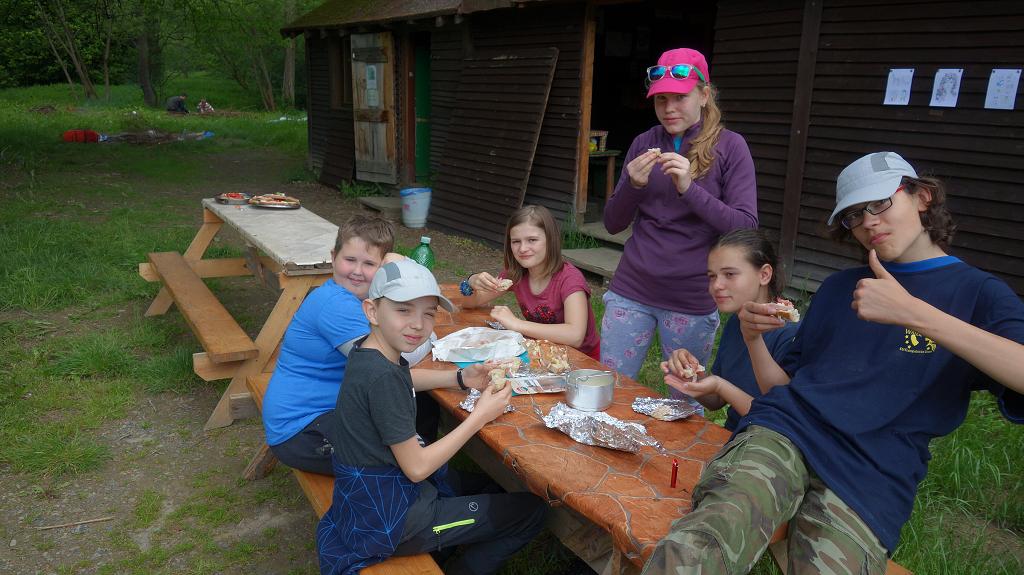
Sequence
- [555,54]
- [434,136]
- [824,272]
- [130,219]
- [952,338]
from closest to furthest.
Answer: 1. [952,338]
2. [824,272]
3. [555,54]
4. [130,219]
5. [434,136]

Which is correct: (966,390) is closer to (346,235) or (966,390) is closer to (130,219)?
(346,235)

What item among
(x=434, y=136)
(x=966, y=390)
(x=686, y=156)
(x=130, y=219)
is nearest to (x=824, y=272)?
(x=686, y=156)

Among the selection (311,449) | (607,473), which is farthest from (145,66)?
(607,473)

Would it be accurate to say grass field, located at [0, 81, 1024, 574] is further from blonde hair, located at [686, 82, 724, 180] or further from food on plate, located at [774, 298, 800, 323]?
blonde hair, located at [686, 82, 724, 180]

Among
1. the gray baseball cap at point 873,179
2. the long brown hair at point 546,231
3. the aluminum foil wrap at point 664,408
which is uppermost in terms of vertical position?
the gray baseball cap at point 873,179

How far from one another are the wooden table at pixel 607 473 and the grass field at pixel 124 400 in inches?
32.8

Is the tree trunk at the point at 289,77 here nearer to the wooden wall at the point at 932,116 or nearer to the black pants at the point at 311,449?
the wooden wall at the point at 932,116

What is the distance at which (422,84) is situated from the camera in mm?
10844

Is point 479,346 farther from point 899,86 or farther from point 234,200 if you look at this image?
point 899,86


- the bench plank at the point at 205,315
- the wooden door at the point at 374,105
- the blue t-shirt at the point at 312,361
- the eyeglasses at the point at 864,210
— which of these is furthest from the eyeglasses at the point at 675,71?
the wooden door at the point at 374,105

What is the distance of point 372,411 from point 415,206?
765 cm

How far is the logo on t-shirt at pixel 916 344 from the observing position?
168cm

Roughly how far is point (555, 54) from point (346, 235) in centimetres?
A: 550

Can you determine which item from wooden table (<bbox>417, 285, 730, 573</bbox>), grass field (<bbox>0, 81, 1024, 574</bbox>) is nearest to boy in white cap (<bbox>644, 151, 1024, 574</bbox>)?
wooden table (<bbox>417, 285, 730, 573</bbox>)
